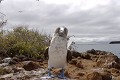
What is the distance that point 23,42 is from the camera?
50.3 ft

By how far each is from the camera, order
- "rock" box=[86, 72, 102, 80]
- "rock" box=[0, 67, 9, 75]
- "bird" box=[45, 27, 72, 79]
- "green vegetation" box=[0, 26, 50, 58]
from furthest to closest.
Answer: "green vegetation" box=[0, 26, 50, 58], "rock" box=[0, 67, 9, 75], "bird" box=[45, 27, 72, 79], "rock" box=[86, 72, 102, 80]

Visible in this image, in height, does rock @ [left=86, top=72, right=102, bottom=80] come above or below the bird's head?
below

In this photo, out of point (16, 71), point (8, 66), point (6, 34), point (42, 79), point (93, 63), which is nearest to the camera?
point (42, 79)

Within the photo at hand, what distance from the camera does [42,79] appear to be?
368 inches

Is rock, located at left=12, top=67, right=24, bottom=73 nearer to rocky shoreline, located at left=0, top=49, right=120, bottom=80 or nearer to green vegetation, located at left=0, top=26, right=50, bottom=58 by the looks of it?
rocky shoreline, located at left=0, top=49, right=120, bottom=80

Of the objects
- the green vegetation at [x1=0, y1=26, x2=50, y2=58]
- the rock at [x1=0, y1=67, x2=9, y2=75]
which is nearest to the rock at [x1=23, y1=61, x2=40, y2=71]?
the rock at [x1=0, y1=67, x2=9, y2=75]

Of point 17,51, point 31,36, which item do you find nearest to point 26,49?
point 17,51

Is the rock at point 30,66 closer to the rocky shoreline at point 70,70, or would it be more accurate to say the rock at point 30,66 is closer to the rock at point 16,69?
the rocky shoreline at point 70,70

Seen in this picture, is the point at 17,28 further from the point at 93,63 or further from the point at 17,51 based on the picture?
the point at 93,63

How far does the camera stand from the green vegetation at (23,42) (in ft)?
48.0

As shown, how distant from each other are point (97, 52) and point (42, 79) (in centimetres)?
779

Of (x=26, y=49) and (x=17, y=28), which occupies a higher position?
(x=17, y=28)

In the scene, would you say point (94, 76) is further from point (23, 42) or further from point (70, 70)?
point (23, 42)

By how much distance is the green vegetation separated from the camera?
14633mm
